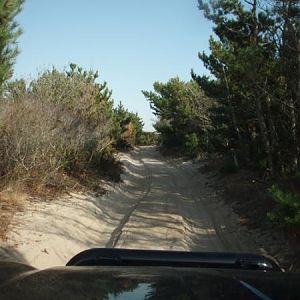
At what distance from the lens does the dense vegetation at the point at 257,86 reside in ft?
51.6

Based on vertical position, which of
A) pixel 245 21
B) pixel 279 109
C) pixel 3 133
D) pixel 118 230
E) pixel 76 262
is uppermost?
pixel 245 21

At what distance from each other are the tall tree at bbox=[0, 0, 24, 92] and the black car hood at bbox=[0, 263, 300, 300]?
12498 mm

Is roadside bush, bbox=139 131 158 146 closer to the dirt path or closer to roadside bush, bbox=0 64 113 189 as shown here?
roadside bush, bbox=0 64 113 189

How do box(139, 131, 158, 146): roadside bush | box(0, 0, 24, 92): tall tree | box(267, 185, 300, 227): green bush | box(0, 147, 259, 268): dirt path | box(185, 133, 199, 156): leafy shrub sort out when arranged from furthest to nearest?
box(139, 131, 158, 146): roadside bush < box(185, 133, 199, 156): leafy shrub < box(0, 0, 24, 92): tall tree < box(0, 147, 259, 268): dirt path < box(267, 185, 300, 227): green bush

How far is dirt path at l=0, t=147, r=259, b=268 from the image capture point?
10383 millimetres

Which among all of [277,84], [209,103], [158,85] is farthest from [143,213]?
[158,85]

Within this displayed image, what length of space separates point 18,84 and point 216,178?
1019 centimetres

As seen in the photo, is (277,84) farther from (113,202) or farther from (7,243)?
(7,243)

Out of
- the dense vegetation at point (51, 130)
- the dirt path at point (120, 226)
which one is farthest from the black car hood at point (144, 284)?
the dense vegetation at point (51, 130)

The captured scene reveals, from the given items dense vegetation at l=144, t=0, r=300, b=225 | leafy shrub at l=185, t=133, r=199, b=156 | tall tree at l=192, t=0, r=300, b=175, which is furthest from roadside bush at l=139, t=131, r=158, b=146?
tall tree at l=192, t=0, r=300, b=175

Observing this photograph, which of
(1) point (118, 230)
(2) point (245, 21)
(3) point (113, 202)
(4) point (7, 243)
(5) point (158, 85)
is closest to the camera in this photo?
(4) point (7, 243)

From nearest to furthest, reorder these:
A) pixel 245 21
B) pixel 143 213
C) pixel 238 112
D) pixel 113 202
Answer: pixel 143 213 → pixel 113 202 → pixel 245 21 → pixel 238 112

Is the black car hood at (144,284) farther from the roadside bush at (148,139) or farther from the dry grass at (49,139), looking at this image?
the roadside bush at (148,139)

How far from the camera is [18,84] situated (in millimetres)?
19875
